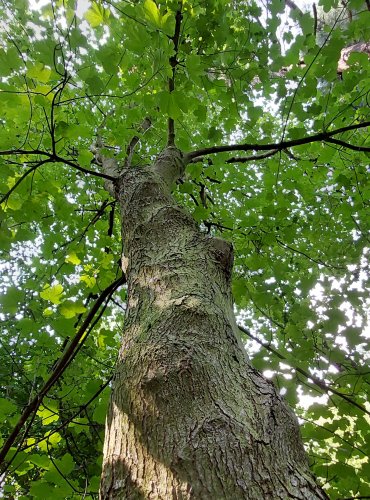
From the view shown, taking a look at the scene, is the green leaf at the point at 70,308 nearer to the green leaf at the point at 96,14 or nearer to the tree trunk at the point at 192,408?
the tree trunk at the point at 192,408

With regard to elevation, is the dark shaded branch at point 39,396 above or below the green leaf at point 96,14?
below

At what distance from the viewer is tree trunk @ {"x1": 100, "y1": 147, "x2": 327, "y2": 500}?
68cm

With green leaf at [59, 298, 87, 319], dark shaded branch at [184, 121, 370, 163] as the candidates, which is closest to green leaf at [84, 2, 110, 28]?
dark shaded branch at [184, 121, 370, 163]

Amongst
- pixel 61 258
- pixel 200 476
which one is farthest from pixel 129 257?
pixel 61 258

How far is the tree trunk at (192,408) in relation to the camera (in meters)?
0.68

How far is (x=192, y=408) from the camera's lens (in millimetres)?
803

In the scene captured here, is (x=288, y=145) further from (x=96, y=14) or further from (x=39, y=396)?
(x=39, y=396)

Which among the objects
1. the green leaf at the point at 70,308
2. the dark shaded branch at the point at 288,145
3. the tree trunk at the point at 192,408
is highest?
the dark shaded branch at the point at 288,145

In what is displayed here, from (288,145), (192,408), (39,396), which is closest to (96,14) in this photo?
(288,145)

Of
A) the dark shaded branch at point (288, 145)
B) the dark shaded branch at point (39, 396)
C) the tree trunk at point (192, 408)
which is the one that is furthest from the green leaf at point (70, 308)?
the dark shaded branch at point (288, 145)

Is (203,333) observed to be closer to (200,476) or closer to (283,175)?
(200,476)

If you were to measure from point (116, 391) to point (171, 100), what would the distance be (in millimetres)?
1157

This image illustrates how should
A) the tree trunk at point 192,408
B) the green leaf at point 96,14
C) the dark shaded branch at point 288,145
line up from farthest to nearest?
the dark shaded branch at point 288,145
the green leaf at point 96,14
the tree trunk at point 192,408

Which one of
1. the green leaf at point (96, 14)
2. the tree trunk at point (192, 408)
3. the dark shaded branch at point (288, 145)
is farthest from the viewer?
the dark shaded branch at point (288, 145)
